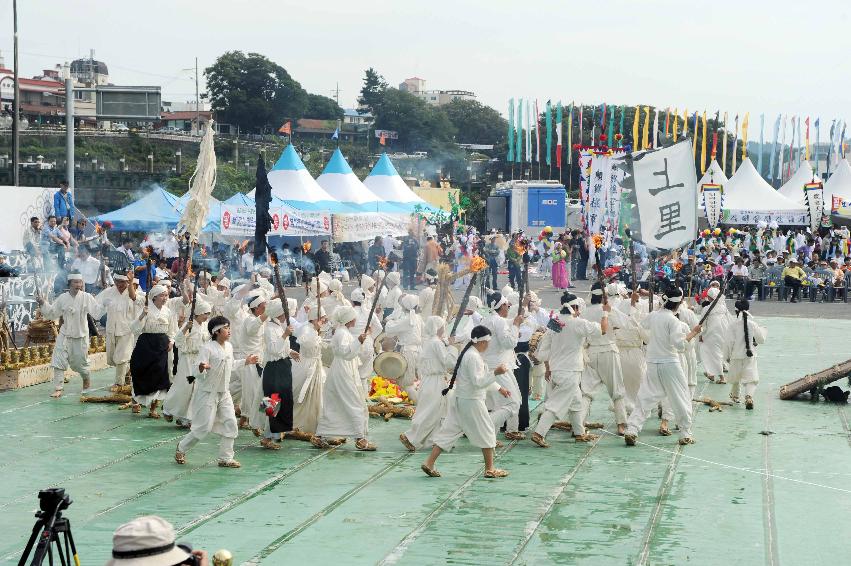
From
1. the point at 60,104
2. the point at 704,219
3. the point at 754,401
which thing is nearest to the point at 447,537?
the point at 754,401

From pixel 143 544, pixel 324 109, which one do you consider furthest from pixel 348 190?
pixel 324 109

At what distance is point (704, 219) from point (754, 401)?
26.8 meters

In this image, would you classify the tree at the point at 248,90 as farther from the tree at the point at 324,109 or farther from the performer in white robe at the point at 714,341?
the performer in white robe at the point at 714,341

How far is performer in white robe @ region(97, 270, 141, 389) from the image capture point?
14.5m

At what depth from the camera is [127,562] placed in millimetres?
4062

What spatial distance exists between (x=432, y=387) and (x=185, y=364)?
2.90m

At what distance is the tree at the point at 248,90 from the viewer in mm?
72688

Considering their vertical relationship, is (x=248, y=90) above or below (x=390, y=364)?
above

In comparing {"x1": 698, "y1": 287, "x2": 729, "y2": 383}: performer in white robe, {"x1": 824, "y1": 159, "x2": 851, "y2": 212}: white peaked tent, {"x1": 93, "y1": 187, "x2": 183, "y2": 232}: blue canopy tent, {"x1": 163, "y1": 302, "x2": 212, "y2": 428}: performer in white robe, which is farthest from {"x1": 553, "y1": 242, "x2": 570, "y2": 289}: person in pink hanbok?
{"x1": 163, "y1": 302, "x2": 212, "y2": 428}: performer in white robe

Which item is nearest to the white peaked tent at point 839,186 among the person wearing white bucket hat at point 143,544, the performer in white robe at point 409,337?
the performer in white robe at point 409,337

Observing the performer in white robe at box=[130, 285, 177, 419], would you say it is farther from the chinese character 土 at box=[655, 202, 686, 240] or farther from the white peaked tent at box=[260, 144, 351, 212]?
the white peaked tent at box=[260, 144, 351, 212]

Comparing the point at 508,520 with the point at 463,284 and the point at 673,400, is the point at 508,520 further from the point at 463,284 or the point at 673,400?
the point at 463,284

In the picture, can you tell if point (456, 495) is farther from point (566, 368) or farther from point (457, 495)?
point (566, 368)

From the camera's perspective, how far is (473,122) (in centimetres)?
9181
